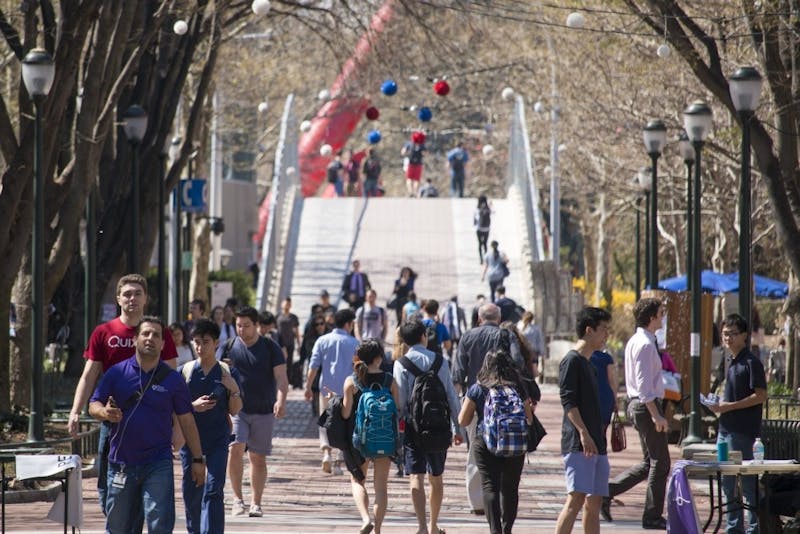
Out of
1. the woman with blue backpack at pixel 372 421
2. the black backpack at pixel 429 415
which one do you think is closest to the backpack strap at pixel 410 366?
the black backpack at pixel 429 415

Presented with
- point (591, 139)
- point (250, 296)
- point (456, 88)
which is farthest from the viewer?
point (456, 88)

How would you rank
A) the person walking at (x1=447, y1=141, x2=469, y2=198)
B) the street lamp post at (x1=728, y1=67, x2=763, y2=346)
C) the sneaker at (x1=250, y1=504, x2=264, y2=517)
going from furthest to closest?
the person walking at (x1=447, y1=141, x2=469, y2=198) < the street lamp post at (x1=728, y1=67, x2=763, y2=346) < the sneaker at (x1=250, y1=504, x2=264, y2=517)

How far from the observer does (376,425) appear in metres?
11.5

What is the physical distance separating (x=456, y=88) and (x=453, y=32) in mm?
11644

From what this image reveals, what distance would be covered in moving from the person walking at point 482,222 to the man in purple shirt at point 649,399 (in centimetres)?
2604

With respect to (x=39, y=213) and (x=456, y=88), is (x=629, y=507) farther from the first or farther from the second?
(x=456, y=88)

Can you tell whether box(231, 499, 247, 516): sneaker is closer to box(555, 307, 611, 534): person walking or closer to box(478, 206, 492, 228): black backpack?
box(555, 307, 611, 534): person walking

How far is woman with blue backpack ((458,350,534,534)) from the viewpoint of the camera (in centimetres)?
1090

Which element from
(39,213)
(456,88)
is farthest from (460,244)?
(39,213)

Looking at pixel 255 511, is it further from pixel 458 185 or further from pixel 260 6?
pixel 458 185

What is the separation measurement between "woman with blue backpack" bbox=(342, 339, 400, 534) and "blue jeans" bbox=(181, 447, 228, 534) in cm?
115

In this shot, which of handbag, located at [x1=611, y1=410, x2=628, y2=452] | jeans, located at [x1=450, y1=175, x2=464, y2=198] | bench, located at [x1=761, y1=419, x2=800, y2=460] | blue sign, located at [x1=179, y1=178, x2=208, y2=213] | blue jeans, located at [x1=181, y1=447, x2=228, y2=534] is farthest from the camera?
jeans, located at [x1=450, y1=175, x2=464, y2=198]

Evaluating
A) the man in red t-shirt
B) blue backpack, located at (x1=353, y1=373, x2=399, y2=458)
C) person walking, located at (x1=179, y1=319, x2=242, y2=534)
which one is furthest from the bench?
the man in red t-shirt

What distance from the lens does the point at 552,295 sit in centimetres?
3431
